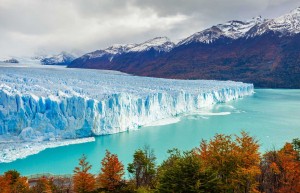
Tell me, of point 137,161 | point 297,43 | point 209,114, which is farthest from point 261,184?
point 297,43

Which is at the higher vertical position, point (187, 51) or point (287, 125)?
point (187, 51)

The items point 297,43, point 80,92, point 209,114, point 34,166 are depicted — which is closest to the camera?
point 34,166

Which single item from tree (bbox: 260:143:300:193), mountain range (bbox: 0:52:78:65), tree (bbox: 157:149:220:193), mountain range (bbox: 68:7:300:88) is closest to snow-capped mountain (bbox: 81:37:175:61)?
mountain range (bbox: 68:7:300:88)

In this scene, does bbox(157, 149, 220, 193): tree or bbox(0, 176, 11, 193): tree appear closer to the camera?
bbox(157, 149, 220, 193): tree

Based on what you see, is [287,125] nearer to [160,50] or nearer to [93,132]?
[93,132]

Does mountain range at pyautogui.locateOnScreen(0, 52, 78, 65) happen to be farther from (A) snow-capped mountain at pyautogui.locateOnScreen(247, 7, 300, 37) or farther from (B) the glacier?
(B) the glacier

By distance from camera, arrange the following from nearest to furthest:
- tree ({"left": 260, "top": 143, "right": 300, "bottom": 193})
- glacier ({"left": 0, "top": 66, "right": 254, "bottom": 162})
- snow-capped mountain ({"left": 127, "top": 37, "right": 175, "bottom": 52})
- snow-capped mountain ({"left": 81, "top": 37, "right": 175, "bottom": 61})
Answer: tree ({"left": 260, "top": 143, "right": 300, "bottom": 193}), glacier ({"left": 0, "top": 66, "right": 254, "bottom": 162}), snow-capped mountain ({"left": 127, "top": 37, "right": 175, "bottom": 52}), snow-capped mountain ({"left": 81, "top": 37, "right": 175, "bottom": 61})

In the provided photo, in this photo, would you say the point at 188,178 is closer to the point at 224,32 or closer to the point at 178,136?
the point at 178,136
